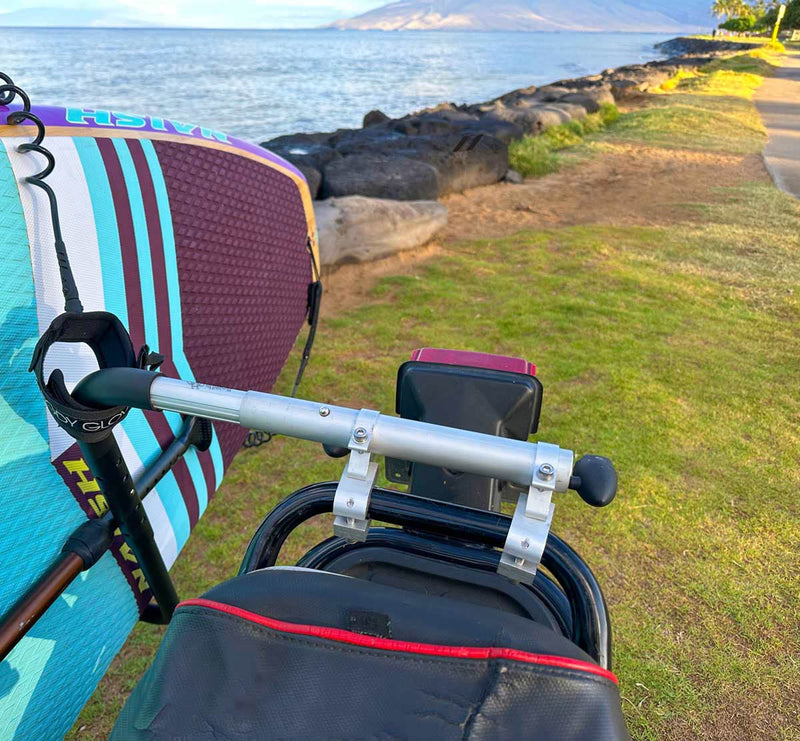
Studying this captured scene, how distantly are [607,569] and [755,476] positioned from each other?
3.60ft

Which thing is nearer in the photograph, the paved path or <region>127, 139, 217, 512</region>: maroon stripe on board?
<region>127, 139, 217, 512</region>: maroon stripe on board

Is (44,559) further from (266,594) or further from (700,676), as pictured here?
(700,676)

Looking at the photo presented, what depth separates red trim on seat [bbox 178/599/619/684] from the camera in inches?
33.6

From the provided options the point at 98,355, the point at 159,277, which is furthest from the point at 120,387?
the point at 159,277

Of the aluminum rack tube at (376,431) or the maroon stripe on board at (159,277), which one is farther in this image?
the maroon stripe on board at (159,277)

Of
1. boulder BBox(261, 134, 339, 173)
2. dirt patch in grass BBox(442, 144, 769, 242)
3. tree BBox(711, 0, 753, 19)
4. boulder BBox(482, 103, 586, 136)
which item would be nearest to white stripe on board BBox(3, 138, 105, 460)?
boulder BBox(261, 134, 339, 173)

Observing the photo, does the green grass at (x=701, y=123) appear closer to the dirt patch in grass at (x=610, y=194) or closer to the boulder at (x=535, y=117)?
the dirt patch in grass at (x=610, y=194)

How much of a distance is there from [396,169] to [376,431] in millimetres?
6790

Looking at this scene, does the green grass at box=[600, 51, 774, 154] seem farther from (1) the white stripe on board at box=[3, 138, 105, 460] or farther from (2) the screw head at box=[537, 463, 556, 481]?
(2) the screw head at box=[537, 463, 556, 481]

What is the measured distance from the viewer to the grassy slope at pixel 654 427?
2.15 meters

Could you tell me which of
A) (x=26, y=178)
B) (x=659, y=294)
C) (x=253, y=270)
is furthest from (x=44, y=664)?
(x=659, y=294)

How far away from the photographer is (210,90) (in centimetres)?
2702

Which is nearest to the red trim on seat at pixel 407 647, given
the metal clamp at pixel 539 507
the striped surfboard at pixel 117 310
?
the metal clamp at pixel 539 507

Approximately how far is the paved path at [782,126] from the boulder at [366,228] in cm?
564
